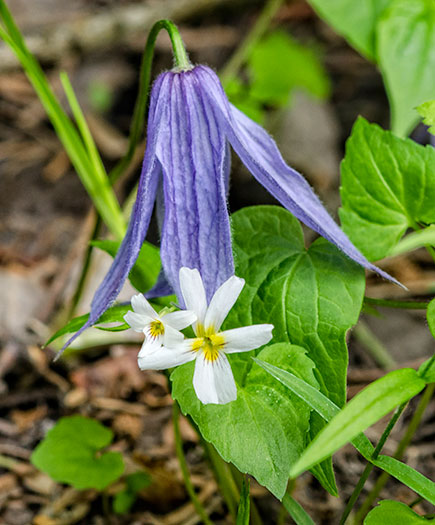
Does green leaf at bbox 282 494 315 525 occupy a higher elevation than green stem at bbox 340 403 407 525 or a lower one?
lower

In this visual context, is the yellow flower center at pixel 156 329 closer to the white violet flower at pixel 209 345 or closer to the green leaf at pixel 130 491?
the white violet flower at pixel 209 345

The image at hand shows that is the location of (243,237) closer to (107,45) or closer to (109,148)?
(109,148)

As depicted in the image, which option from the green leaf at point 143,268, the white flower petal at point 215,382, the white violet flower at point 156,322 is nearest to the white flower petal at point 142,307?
the white violet flower at point 156,322

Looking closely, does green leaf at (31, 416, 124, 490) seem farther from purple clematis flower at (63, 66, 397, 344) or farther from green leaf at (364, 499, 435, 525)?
green leaf at (364, 499, 435, 525)

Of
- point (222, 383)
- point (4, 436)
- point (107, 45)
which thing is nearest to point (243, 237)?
point (222, 383)

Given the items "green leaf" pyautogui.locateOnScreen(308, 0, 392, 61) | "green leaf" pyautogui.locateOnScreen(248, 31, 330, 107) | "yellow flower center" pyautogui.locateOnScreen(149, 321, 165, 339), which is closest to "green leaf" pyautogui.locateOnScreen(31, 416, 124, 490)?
"yellow flower center" pyautogui.locateOnScreen(149, 321, 165, 339)

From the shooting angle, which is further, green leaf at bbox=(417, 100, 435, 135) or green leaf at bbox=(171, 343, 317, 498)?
green leaf at bbox=(417, 100, 435, 135)

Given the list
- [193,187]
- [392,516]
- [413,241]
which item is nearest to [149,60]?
[193,187]
